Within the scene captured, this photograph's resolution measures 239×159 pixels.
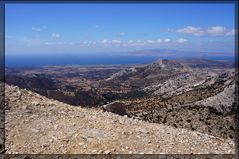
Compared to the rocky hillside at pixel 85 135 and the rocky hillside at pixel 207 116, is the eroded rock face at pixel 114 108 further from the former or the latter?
the rocky hillside at pixel 85 135

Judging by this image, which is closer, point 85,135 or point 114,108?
point 85,135

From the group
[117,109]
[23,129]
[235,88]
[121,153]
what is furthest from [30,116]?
[235,88]

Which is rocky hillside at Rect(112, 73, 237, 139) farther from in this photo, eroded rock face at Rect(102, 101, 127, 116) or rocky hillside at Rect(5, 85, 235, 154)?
rocky hillside at Rect(5, 85, 235, 154)

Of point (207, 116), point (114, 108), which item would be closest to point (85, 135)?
point (114, 108)

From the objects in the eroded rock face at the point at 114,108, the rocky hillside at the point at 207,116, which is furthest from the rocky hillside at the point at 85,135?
the rocky hillside at the point at 207,116

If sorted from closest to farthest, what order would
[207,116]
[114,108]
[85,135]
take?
[85,135], [114,108], [207,116]

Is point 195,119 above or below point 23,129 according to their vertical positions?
below

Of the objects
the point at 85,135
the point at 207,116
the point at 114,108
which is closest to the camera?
the point at 85,135

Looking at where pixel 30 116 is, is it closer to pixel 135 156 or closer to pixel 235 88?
pixel 135 156

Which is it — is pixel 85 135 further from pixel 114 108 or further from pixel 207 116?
pixel 207 116
